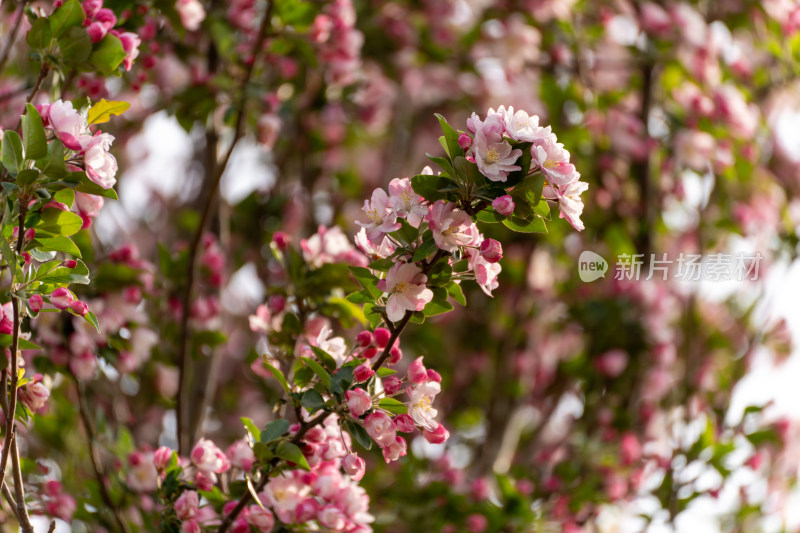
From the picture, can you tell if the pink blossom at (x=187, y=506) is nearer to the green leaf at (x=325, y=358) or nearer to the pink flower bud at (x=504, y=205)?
the green leaf at (x=325, y=358)

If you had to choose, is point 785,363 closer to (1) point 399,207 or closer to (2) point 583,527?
(2) point 583,527

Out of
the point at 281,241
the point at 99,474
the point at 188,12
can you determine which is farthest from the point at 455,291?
the point at 188,12

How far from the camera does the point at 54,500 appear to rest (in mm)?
1674

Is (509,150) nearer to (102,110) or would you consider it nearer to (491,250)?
(491,250)

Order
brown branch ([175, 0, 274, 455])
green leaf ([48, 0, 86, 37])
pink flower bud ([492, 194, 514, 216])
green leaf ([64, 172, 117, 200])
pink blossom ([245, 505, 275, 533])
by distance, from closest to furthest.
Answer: pink flower bud ([492, 194, 514, 216]), green leaf ([64, 172, 117, 200]), pink blossom ([245, 505, 275, 533]), green leaf ([48, 0, 86, 37]), brown branch ([175, 0, 274, 455])

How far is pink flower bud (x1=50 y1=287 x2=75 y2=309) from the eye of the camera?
3.90 ft

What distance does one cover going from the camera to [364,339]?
126 centimetres

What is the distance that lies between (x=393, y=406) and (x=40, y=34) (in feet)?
2.75

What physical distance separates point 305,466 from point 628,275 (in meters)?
1.60

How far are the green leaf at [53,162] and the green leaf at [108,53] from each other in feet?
1.09

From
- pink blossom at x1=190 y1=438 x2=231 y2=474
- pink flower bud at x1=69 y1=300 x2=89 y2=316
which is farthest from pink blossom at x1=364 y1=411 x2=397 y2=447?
pink flower bud at x1=69 y1=300 x2=89 y2=316

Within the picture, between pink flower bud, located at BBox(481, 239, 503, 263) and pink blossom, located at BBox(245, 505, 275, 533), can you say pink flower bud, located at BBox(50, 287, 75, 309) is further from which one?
→ pink flower bud, located at BBox(481, 239, 503, 263)

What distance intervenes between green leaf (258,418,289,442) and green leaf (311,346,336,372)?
0.11 m

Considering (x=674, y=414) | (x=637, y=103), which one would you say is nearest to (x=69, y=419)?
(x=674, y=414)
